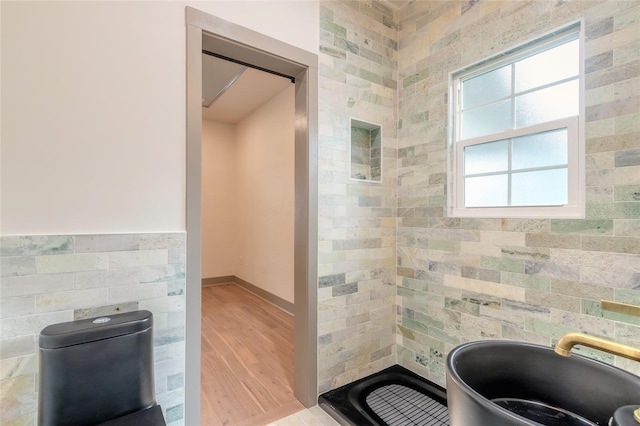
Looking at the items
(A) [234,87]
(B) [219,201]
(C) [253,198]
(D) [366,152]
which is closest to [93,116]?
(D) [366,152]

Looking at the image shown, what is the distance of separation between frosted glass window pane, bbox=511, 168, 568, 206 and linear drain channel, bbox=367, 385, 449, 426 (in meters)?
1.35

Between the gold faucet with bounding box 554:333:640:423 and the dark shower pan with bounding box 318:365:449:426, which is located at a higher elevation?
the gold faucet with bounding box 554:333:640:423

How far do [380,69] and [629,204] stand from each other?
170 cm

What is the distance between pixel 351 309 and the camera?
2.10 meters

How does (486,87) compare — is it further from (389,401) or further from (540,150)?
(389,401)

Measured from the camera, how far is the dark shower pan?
5.62ft

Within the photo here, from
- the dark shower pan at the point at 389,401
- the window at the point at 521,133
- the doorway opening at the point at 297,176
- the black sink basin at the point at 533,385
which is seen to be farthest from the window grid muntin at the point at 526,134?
the dark shower pan at the point at 389,401

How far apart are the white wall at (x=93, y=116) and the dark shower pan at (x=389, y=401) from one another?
147 centimetres

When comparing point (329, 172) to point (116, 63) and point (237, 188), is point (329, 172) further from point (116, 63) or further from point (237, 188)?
point (237, 188)

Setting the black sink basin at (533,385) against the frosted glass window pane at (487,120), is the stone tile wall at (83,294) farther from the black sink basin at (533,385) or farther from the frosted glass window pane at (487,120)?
the frosted glass window pane at (487,120)

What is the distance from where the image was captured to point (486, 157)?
1.89 m

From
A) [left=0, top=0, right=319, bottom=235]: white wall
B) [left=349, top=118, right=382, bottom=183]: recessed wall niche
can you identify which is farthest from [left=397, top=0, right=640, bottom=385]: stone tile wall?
[left=0, top=0, right=319, bottom=235]: white wall

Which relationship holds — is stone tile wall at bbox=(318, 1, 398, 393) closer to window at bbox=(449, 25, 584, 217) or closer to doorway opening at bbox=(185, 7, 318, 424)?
doorway opening at bbox=(185, 7, 318, 424)

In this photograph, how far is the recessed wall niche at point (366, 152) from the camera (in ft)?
7.38
